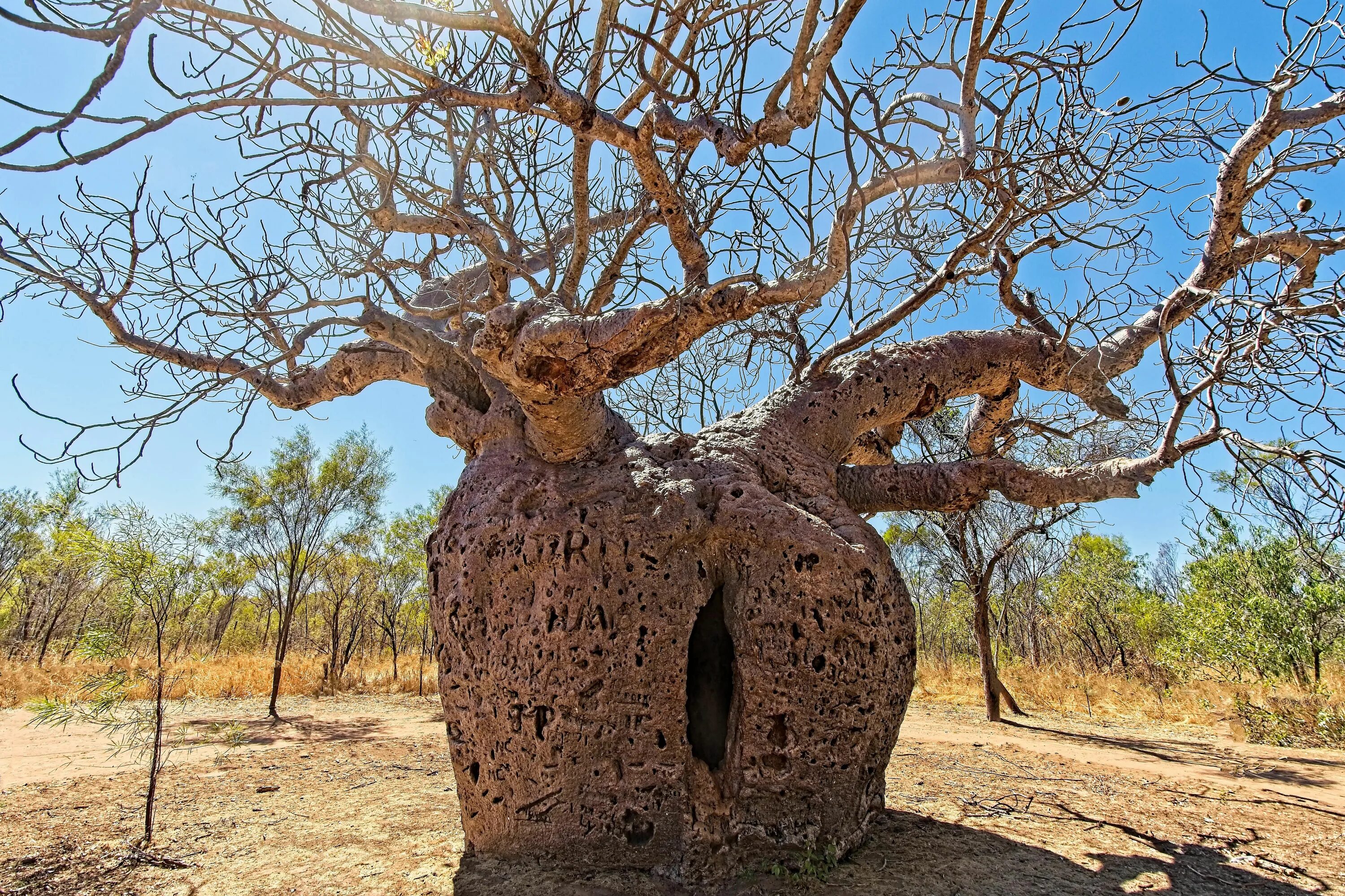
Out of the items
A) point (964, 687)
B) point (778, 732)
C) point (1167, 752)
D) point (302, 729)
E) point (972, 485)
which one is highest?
point (972, 485)

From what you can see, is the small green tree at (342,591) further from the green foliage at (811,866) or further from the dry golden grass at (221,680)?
the green foliage at (811,866)

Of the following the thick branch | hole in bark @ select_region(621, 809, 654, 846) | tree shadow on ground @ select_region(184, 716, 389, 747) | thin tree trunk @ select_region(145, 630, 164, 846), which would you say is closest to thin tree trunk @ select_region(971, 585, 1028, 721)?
the thick branch

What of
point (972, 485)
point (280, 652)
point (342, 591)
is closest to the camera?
point (972, 485)

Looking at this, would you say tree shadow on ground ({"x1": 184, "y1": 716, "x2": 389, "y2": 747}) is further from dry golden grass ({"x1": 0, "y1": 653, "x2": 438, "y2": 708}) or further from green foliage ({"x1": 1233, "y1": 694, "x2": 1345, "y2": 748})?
green foliage ({"x1": 1233, "y1": 694, "x2": 1345, "y2": 748})

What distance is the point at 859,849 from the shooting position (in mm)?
2963

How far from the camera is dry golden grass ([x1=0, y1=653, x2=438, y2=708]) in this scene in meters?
9.83

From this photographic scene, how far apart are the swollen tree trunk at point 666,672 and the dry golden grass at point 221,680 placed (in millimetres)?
8652

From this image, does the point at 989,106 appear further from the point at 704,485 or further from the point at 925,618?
the point at 925,618

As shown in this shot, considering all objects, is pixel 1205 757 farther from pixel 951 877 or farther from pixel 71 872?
pixel 71 872

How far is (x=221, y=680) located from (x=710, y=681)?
11.7m

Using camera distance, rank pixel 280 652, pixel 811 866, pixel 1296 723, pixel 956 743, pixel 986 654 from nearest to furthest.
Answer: pixel 811 866
pixel 956 743
pixel 1296 723
pixel 986 654
pixel 280 652

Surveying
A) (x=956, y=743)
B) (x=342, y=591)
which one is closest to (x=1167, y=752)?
(x=956, y=743)

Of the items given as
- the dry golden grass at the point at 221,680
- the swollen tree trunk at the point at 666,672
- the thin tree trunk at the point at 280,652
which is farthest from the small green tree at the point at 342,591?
the swollen tree trunk at the point at 666,672

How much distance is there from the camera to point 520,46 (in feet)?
6.80
